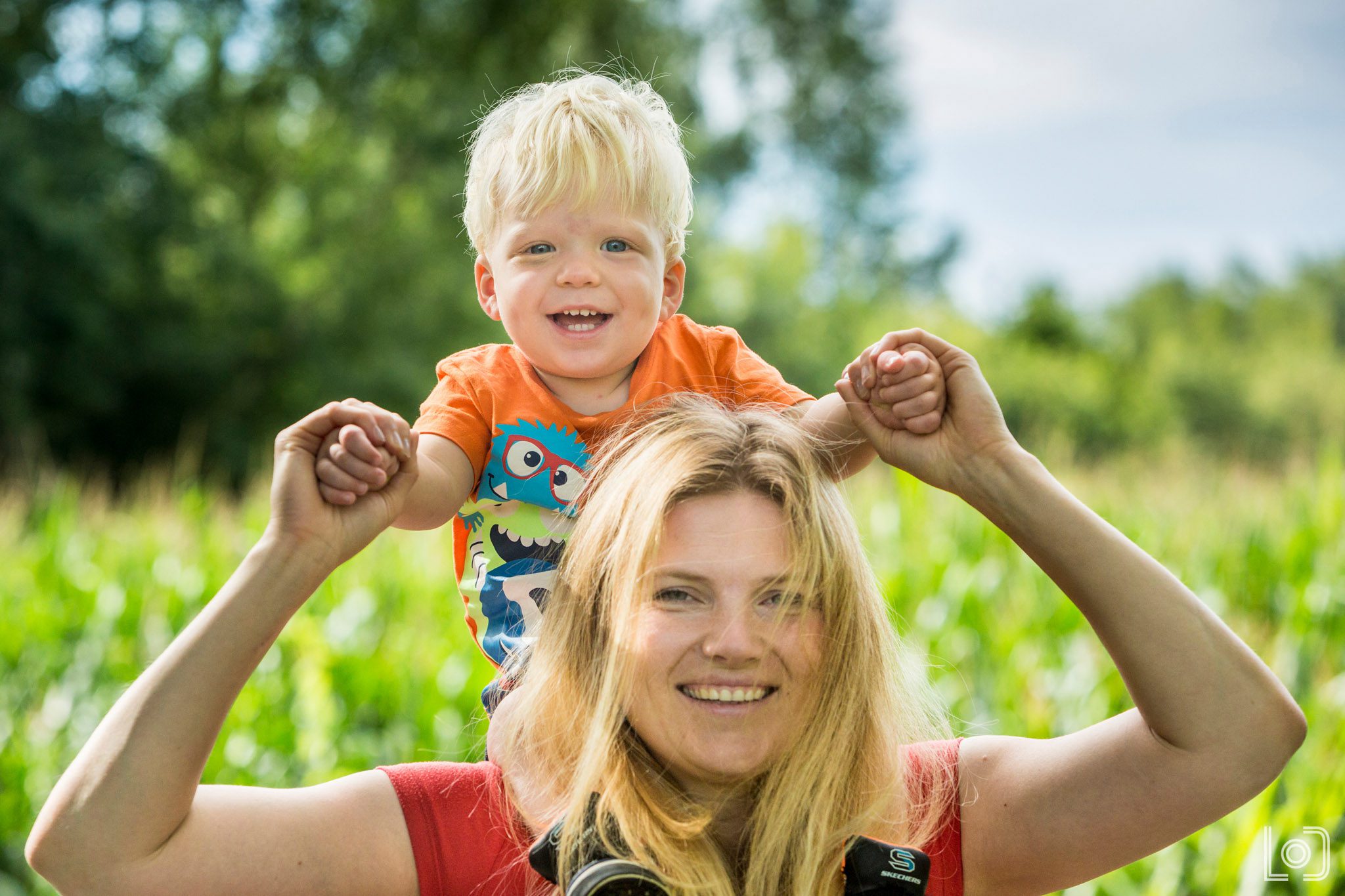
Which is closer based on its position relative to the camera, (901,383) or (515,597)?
(901,383)

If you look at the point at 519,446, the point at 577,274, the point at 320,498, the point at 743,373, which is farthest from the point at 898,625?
the point at 320,498

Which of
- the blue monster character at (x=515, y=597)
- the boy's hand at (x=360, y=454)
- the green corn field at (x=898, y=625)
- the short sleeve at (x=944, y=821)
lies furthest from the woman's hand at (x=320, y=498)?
the green corn field at (x=898, y=625)

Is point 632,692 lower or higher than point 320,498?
lower

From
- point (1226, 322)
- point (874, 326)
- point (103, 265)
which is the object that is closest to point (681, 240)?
point (103, 265)

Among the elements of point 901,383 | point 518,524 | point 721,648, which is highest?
point 901,383

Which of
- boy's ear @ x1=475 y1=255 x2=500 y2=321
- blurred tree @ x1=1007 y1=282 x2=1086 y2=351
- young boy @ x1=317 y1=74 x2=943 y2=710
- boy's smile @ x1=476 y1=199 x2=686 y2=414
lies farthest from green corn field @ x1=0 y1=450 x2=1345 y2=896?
blurred tree @ x1=1007 y1=282 x2=1086 y2=351

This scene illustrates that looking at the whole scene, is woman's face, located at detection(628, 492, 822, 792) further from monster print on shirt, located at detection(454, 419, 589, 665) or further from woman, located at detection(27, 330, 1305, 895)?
monster print on shirt, located at detection(454, 419, 589, 665)

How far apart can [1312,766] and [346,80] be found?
21394mm

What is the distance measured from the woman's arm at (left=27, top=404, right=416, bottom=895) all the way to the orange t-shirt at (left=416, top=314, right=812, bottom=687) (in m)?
0.25

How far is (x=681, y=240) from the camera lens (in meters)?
2.04

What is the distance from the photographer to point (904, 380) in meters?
1.80

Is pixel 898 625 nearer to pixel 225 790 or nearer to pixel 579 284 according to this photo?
pixel 579 284

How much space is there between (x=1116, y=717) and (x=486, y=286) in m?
1.30

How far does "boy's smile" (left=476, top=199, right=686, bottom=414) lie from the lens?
6.11 ft
